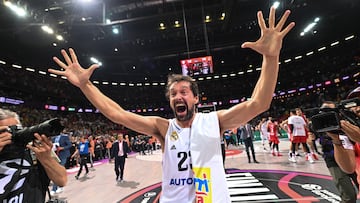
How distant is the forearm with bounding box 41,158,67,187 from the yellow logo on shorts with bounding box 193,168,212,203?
0.96 metres

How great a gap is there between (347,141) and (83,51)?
20.3m

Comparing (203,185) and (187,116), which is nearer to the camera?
(203,185)

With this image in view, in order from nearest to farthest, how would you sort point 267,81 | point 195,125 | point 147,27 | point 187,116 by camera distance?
point 267,81, point 195,125, point 187,116, point 147,27

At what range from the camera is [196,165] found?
1.46m

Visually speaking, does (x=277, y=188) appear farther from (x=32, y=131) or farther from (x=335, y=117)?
(x=32, y=131)

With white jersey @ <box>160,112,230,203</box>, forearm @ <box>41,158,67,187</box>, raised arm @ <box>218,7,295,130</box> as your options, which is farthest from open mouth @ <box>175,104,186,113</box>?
forearm @ <box>41,158,67,187</box>

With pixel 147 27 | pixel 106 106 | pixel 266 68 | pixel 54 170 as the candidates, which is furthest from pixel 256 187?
pixel 147 27

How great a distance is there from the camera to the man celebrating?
1.42 metres

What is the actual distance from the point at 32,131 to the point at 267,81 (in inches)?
59.8

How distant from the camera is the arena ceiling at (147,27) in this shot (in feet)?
38.3

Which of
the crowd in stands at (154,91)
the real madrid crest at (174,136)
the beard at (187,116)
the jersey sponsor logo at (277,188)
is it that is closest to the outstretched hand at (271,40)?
the beard at (187,116)

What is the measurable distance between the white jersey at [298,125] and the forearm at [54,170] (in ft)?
24.1

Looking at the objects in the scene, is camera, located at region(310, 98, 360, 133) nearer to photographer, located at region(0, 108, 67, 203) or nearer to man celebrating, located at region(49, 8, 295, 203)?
man celebrating, located at region(49, 8, 295, 203)

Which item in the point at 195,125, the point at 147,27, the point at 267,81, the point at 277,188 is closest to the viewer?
the point at 267,81
